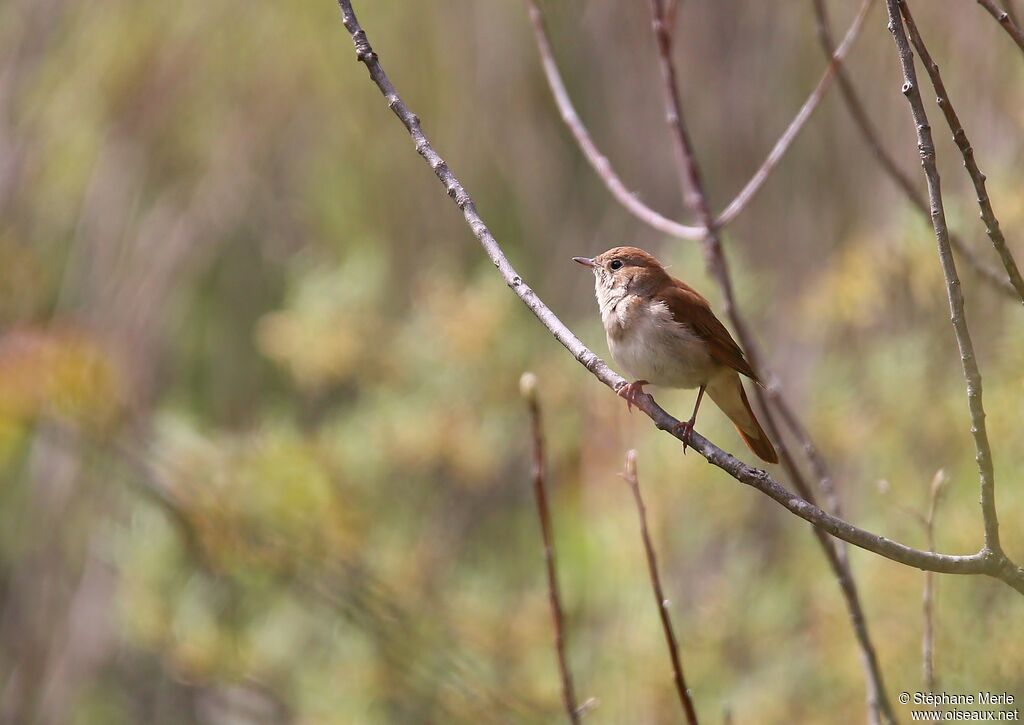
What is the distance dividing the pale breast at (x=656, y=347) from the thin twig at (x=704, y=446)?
0.32m

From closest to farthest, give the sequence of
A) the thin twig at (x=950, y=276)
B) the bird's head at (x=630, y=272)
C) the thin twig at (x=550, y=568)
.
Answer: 1. the thin twig at (x=950, y=276)
2. the thin twig at (x=550, y=568)
3. the bird's head at (x=630, y=272)

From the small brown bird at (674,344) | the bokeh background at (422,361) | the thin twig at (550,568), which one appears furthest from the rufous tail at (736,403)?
the thin twig at (550,568)

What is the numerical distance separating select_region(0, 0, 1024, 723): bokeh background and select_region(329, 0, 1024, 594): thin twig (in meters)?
1.28

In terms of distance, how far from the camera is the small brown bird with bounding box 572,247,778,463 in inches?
81.4

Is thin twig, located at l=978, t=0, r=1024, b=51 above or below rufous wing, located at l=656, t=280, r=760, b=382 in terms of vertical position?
below

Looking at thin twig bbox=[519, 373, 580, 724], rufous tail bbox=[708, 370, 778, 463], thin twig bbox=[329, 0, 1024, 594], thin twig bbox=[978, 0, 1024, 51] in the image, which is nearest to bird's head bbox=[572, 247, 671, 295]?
rufous tail bbox=[708, 370, 778, 463]

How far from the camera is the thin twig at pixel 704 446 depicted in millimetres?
1169

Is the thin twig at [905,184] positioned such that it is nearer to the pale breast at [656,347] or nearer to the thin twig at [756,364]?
the thin twig at [756,364]

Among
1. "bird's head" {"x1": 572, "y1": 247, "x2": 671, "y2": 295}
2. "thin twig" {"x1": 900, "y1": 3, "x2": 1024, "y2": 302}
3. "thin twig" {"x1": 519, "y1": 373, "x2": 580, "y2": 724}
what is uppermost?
"bird's head" {"x1": 572, "y1": 247, "x2": 671, "y2": 295}

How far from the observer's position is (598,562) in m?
3.13

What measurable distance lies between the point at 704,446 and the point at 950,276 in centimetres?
33

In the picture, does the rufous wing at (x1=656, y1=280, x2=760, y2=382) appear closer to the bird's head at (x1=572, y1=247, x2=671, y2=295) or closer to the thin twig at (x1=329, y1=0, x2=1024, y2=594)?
the bird's head at (x1=572, y1=247, x2=671, y2=295)

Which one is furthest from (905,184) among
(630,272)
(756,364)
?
(630,272)

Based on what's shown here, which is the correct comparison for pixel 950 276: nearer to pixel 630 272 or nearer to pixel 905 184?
pixel 905 184
